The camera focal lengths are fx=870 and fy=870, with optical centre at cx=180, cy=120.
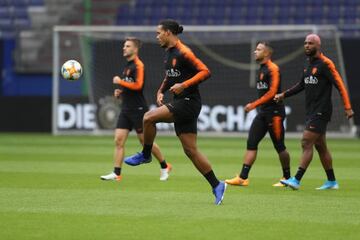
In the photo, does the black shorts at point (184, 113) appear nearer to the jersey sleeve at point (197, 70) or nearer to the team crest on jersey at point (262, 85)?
the jersey sleeve at point (197, 70)

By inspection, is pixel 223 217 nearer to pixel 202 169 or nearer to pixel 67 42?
pixel 202 169

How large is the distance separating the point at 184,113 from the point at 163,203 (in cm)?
109

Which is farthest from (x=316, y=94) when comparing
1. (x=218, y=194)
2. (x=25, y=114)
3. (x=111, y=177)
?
(x=25, y=114)

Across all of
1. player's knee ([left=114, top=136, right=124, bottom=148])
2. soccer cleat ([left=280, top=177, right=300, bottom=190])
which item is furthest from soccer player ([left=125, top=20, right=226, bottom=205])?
player's knee ([left=114, top=136, right=124, bottom=148])

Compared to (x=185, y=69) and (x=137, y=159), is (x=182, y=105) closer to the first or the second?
(x=185, y=69)

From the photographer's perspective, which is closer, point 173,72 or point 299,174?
point 173,72

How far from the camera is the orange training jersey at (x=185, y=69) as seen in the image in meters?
9.95

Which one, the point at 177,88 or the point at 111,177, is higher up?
the point at 177,88

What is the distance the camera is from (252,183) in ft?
42.6

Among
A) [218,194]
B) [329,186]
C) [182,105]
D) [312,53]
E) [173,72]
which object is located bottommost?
[329,186]

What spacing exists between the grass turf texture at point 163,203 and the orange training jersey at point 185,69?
1355mm

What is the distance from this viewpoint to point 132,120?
44.4ft

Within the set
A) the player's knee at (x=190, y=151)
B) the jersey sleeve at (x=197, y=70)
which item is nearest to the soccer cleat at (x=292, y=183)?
the player's knee at (x=190, y=151)

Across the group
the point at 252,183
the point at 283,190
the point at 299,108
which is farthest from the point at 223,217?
the point at 299,108
